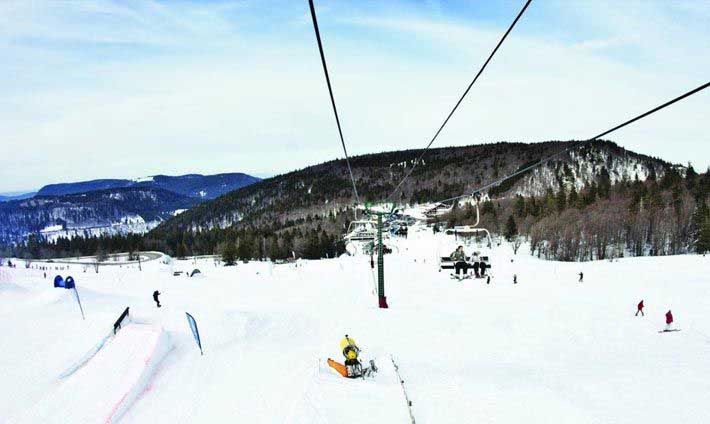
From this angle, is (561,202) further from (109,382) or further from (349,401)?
(109,382)

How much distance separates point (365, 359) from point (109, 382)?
7.16 meters

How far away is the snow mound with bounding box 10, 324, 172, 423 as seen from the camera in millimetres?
9789

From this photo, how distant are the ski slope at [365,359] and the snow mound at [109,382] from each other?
0.04 m

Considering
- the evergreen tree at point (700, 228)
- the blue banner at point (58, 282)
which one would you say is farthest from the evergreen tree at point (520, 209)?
the blue banner at point (58, 282)

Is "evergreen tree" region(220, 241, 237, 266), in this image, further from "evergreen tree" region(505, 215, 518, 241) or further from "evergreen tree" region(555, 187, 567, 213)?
"evergreen tree" region(555, 187, 567, 213)

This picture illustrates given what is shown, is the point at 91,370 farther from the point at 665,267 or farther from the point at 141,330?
the point at 665,267

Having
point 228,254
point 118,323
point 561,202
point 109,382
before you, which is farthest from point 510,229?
point 109,382

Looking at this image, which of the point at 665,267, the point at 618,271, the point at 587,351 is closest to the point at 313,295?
the point at 587,351

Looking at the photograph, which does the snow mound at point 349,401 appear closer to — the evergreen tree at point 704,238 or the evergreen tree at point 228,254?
the evergreen tree at point 704,238

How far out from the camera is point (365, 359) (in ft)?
43.7

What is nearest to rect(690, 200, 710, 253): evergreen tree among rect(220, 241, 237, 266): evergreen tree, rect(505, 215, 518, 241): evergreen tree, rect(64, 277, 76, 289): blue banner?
rect(505, 215, 518, 241): evergreen tree

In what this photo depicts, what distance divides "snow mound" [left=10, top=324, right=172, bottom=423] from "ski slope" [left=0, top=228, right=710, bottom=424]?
45mm

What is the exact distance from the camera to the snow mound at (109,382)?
979 cm

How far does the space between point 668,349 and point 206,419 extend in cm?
1839
